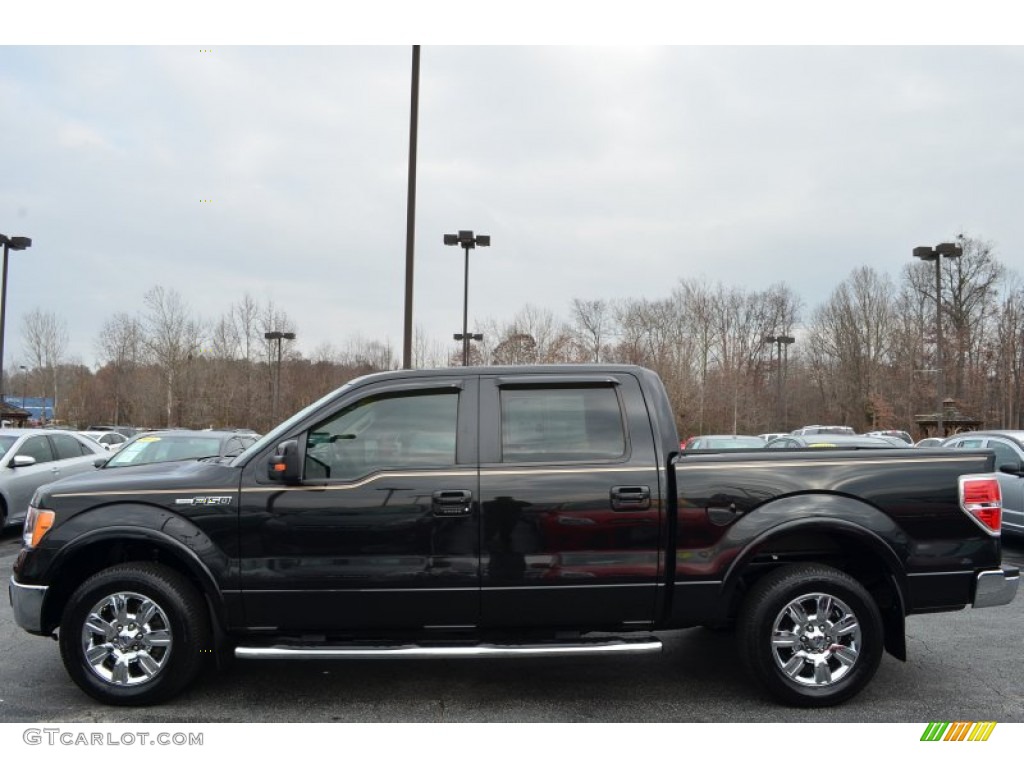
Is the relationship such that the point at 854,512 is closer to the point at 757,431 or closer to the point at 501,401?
the point at 501,401

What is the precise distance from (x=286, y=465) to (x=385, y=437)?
609 mm

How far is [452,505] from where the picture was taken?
446 cm

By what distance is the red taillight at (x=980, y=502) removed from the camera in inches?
181

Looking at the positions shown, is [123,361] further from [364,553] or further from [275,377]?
[364,553]

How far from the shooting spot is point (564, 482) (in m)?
4.50

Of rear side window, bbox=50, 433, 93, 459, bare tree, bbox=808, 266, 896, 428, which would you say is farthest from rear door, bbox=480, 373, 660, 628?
bare tree, bbox=808, 266, 896, 428

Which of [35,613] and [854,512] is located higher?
[854,512]
